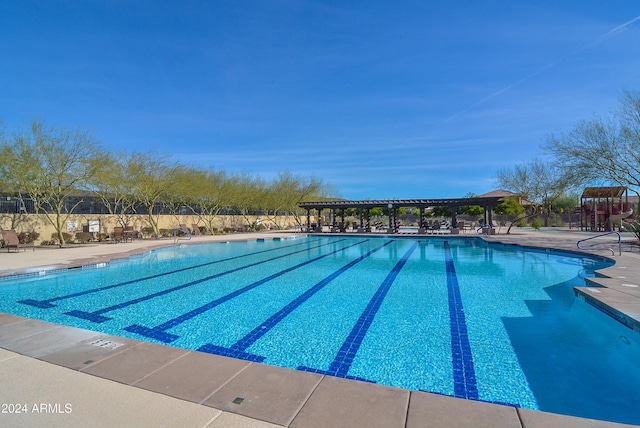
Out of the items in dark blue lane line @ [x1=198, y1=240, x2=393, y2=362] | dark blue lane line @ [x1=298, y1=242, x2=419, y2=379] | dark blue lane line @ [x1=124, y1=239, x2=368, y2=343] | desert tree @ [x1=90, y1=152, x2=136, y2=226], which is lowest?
dark blue lane line @ [x1=298, y1=242, x2=419, y2=379]

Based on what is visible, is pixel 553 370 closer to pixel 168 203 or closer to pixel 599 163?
pixel 599 163

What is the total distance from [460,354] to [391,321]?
4.35 feet

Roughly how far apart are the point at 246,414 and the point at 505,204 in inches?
1423

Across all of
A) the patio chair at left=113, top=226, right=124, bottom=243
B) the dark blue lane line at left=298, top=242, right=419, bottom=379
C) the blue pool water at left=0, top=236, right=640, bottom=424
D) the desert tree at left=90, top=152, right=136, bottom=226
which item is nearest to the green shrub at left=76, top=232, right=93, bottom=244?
the patio chair at left=113, top=226, right=124, bottom=243

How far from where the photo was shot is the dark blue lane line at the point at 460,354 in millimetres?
3125

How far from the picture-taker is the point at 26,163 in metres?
13.1

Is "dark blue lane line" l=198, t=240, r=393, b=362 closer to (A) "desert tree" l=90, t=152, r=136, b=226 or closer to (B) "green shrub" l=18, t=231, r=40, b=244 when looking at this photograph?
(A) "desert tree" l=90, t=152, r=136, b=226

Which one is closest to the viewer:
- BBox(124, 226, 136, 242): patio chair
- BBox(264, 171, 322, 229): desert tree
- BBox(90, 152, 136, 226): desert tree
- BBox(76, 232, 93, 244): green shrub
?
BBox(76, 232, 93, 244): green shrub

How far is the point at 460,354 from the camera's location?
12.6 feet

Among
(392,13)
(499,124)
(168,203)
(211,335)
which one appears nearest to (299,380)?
(211,335)

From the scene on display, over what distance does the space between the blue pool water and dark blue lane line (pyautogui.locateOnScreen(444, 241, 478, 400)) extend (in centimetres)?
2

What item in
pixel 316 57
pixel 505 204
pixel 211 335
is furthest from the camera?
pixel 505 204

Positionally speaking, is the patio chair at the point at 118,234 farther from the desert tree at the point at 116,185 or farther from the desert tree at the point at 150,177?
the desert tree at the point at 150,177

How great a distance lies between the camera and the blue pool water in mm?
3264
